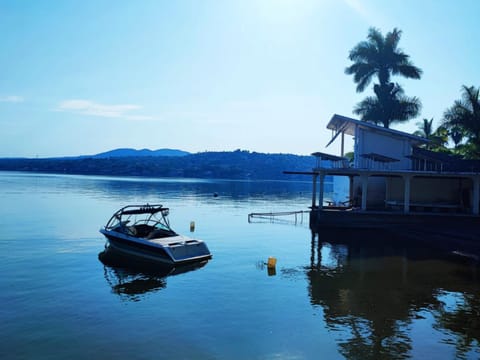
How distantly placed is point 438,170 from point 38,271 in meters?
28.4

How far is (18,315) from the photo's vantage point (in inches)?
503

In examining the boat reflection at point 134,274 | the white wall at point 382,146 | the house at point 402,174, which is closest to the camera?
the boat reflection at point 134,274

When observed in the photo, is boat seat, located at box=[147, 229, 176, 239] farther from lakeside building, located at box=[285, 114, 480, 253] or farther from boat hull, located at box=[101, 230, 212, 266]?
lakeside building, located at box=[285, 114, 480, 253]

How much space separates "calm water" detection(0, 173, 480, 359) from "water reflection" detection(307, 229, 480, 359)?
1.8 inches

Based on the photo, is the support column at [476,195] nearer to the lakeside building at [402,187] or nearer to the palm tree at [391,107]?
the lakeside building at [402,187]

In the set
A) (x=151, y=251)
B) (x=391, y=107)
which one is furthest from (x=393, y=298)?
(x=391, y=107)

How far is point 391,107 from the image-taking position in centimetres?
4784

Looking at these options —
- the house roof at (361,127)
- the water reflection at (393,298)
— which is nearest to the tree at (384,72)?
the house roof at (361,127)

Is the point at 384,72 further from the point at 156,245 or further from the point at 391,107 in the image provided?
the point at 156,245

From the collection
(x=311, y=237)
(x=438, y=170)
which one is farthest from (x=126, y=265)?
(x=438, y=170)

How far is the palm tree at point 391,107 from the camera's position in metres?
47.9

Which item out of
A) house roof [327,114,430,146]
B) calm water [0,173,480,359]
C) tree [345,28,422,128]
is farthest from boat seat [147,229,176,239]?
tree [345,28,422,128]

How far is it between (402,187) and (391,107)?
1533 centimetres

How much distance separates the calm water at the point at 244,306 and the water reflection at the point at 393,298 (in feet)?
0.15
